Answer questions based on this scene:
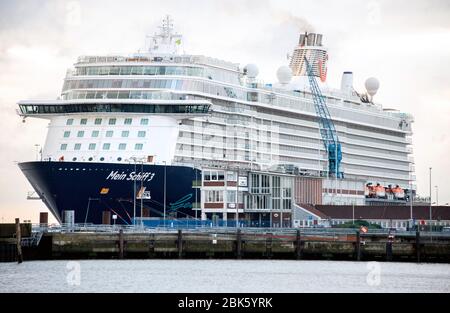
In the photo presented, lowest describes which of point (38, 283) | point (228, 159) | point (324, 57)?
point (38, 283)

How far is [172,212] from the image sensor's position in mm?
116188

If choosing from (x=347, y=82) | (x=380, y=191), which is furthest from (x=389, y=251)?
(x=347, y=82)

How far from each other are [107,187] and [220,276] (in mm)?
33594

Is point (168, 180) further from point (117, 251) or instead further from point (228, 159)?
point (117, 251)

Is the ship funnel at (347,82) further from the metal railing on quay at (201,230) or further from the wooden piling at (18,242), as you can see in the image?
the wooden piling at (18,242)

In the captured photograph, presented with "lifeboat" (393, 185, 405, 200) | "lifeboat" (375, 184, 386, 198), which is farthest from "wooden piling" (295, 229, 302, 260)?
"lifeboat" (393, 185, 405, 200)

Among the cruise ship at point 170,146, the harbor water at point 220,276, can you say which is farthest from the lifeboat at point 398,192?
the harbor water at point 220,276

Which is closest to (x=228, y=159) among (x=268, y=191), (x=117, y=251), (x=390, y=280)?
(x=268, y=191)

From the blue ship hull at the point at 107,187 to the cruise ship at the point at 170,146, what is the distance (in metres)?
0.07

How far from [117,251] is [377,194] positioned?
61.6 meters

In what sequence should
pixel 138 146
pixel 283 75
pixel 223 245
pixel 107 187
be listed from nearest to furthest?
pixel 223 245 → pixel 107 187 → pixel 138 146 → pixel 283 75

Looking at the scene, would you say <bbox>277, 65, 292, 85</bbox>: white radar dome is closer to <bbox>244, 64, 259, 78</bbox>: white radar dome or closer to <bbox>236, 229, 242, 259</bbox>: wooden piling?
<bbox>244, 64, 259, 78</bbox>: white radar dome

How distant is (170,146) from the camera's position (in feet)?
383

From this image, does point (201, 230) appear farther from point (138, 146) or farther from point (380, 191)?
point (380, 191)
